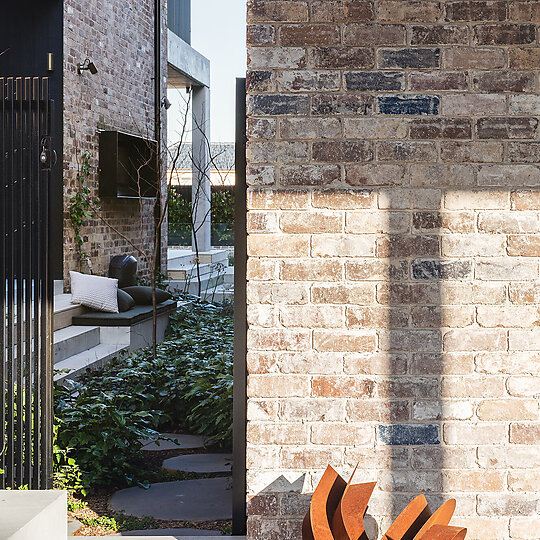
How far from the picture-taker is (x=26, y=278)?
301cm

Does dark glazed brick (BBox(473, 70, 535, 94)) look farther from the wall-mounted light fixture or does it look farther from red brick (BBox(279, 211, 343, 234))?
the wall-mounted light fixture

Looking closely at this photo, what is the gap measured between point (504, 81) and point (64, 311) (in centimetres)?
494

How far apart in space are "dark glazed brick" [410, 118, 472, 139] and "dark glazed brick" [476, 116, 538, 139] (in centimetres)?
4

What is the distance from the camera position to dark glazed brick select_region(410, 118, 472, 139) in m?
2.05

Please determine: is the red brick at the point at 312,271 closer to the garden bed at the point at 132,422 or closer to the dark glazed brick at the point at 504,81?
the dark glazed brick at the point at 504,81

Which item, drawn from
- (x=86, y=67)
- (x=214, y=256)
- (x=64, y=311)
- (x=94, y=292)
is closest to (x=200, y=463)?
(x=64, y=311)

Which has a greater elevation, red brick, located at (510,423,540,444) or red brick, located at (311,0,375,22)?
red brick, located at (311,0,375,22)

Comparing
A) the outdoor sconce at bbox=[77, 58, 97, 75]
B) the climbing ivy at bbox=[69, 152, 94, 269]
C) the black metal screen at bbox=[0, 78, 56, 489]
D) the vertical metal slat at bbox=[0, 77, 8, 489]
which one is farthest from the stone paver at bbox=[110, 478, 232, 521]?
the outdoor sconce at bbox=[77, 58, 97, 75]

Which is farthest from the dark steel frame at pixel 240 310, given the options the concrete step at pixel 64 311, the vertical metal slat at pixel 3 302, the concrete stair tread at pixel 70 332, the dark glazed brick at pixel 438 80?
the concrete step at pixel 64 311

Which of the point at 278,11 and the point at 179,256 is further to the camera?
the point at 179,256

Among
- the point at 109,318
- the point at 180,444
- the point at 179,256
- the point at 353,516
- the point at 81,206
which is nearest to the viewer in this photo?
the point at 353,516

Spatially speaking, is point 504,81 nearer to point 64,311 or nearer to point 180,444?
point 180,444

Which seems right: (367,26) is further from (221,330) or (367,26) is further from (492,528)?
(221,330)

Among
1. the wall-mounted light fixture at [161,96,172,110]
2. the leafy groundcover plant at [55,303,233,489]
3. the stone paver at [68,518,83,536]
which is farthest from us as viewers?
the wall-mounted light fixture at [161,96,172,110]
